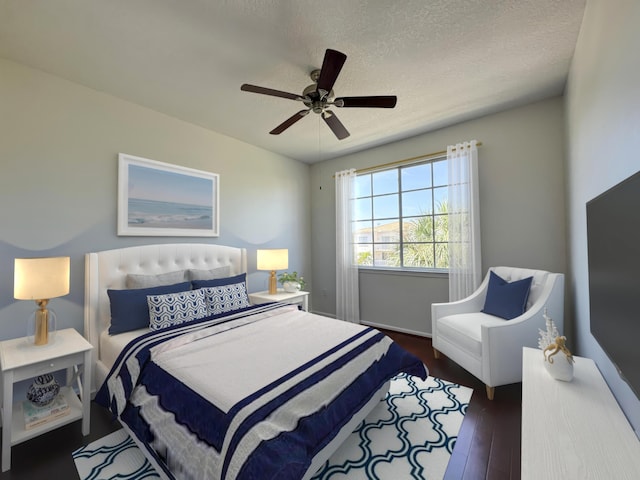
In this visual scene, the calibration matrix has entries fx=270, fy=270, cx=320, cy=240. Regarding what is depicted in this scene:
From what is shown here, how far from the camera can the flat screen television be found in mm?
794

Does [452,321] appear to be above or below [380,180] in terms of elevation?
below

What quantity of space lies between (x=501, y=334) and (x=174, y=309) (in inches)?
105

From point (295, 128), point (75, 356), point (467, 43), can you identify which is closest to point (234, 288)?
point (75, 356)

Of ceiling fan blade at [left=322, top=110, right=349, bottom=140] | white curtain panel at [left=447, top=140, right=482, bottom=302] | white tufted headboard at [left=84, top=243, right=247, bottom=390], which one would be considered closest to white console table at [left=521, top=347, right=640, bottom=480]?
white curtain panel at [left=447, top=140, right=482, bottom=302]

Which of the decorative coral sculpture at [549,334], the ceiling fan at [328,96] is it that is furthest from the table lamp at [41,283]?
the decorative coral sculpture at [549,334]

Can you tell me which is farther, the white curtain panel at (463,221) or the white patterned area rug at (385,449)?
the white curtain panel at (463,221)

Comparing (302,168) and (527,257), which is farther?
(302,168)

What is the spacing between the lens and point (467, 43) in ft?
6.43

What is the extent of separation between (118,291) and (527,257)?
398cm

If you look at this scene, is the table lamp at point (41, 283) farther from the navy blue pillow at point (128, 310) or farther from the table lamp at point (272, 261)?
the table lamp at point (272, 261)

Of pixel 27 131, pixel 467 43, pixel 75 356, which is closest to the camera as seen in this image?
pixel 75 356

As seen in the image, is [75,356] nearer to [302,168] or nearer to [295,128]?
[295,128]

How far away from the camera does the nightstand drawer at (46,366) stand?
5.29 ft

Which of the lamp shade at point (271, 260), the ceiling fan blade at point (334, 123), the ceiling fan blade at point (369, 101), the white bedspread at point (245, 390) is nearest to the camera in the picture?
the white bedspread at point (245, 390)
